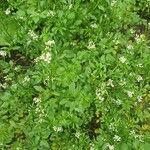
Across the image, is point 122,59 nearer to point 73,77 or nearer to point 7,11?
point 73,77

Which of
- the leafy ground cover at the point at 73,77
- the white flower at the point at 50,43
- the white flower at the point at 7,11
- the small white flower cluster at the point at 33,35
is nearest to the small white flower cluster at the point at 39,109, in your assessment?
the leafy ground cover at the point at 73,77

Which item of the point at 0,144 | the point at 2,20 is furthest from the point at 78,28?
the point at 0,144

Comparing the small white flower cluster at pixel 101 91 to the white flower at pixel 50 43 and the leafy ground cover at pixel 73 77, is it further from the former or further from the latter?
the white flower at pixel 50 43

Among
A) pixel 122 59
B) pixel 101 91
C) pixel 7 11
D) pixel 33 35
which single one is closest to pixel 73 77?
pixel 101 91

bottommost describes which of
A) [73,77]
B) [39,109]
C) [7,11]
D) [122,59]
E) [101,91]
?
[39,109]

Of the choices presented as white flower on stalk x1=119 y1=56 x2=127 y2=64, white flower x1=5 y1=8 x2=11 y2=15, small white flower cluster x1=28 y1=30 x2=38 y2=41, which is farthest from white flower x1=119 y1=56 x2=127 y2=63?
white flower x1=5 y1=8 x2=11 y2=15

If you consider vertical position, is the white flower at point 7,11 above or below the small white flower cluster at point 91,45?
above

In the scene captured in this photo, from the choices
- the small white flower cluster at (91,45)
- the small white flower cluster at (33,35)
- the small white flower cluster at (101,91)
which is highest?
the small white flower cluster at (33,35)

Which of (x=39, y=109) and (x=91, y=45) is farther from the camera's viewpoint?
(x=91, y=45)

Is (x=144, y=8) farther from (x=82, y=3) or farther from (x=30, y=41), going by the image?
(x=30, y=41)
